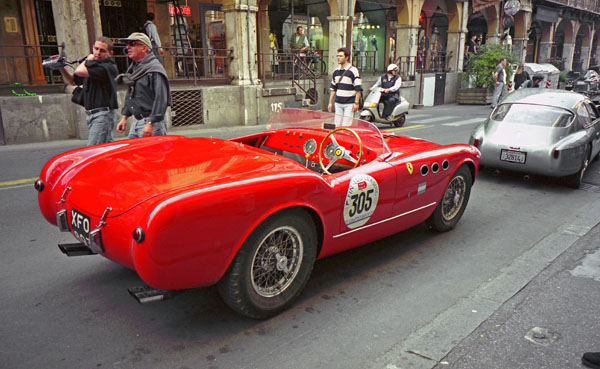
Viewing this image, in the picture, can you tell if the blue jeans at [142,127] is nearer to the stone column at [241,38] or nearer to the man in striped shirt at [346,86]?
the man in striped shirt at [346,86]

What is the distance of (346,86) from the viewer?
848cm

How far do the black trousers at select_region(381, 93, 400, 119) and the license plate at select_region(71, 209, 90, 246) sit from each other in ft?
34.3

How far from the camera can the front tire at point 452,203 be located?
454 cm

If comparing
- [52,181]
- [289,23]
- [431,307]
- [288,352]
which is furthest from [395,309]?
[289,23]

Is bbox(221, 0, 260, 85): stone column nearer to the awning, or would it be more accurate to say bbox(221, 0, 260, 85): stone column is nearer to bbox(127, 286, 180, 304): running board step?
bbox(127, 286, 180, 304): running board step

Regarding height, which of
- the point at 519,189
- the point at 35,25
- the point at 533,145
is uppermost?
the point at 35,25

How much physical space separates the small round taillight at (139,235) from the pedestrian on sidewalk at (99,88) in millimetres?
3528

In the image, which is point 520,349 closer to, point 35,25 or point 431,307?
point 431,307

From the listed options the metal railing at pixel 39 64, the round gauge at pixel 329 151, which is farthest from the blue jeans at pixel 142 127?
the metal railing at pixel 39 64

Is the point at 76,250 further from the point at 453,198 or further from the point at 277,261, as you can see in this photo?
the point at 453,198

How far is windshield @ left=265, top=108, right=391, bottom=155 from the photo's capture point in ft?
13.0

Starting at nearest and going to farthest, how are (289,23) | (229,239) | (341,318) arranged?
(229,239), (341,318), (289,23)

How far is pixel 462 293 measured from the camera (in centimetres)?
348

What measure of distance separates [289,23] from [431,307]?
60.2 ft
